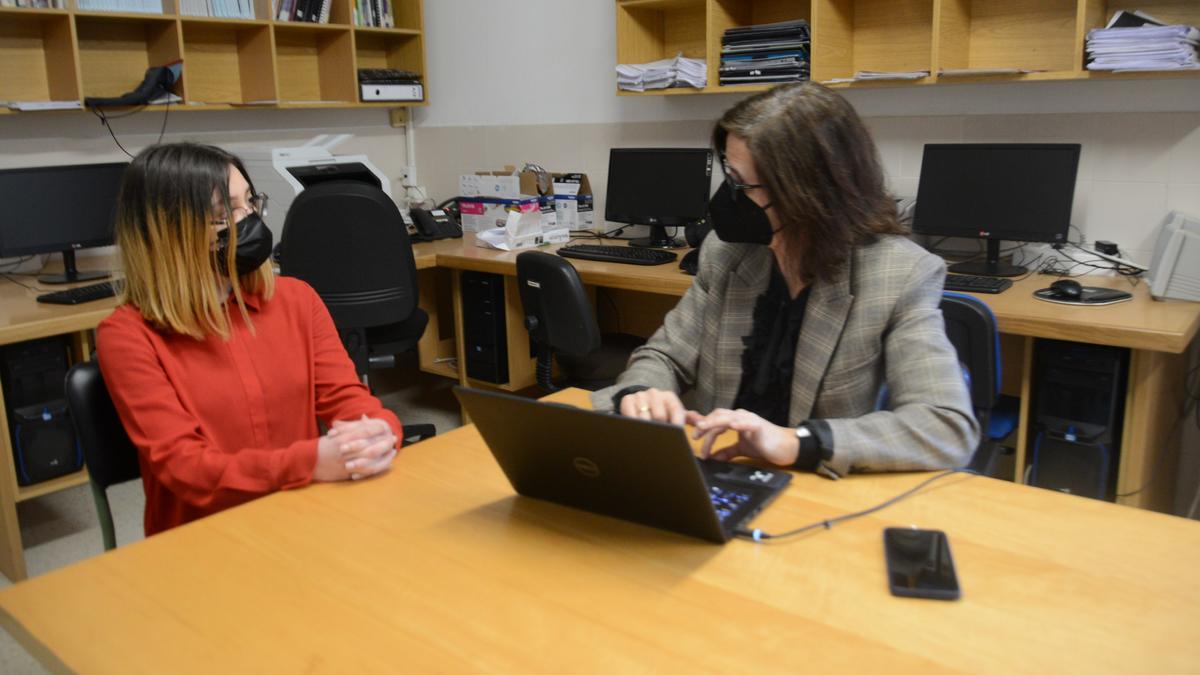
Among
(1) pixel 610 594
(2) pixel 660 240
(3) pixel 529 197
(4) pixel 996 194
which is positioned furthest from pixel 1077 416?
(3) pixel 529 197

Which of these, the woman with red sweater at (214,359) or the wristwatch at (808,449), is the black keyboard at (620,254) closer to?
the woman with red sweater at (214,359)

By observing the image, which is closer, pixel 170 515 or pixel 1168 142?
pixel 170 515

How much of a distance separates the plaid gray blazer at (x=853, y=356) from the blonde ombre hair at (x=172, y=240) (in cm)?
68

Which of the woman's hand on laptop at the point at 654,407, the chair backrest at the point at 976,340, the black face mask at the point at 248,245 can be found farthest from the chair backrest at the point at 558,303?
the woman's hand on laptop at the point at 654,407

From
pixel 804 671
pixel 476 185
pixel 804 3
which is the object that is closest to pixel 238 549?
pixel 804 671

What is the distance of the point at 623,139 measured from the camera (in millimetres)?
4113

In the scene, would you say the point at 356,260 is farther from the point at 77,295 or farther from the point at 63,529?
the point at 63,529

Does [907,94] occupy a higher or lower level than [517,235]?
higher

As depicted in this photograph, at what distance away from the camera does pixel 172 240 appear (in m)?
1.59

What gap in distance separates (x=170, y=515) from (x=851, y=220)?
123 centimetres

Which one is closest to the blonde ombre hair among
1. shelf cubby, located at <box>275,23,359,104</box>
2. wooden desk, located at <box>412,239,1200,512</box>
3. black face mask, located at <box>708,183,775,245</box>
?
black face mask, located at <box>708,183,775,245</box>

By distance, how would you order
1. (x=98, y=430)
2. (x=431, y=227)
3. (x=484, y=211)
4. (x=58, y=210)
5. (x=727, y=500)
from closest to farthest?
(x=727, y=500) < (x=98, y=430) < (x=58, y=210) < (x=431, y=227) < (x=484, y=211)

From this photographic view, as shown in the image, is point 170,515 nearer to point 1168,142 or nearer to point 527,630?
point 527,630

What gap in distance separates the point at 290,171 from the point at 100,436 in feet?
7.47
